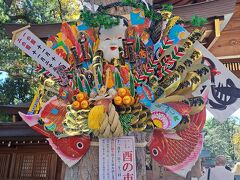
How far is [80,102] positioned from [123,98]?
254 mm

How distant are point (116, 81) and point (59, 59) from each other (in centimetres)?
47

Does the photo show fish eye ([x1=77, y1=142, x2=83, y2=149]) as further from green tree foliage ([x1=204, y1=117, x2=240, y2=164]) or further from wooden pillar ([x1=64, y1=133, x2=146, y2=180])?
green tree foliage ([x1=204, y1=117, x2=240, y2=164])

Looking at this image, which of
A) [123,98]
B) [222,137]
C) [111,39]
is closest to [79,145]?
[123,98]

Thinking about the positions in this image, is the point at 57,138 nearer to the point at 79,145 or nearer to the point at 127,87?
the point at 79,145

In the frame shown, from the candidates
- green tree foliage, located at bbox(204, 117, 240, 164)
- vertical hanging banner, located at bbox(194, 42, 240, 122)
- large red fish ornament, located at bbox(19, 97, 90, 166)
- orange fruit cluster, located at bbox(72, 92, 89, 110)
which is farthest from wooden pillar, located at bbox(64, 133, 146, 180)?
green tree foliage, located at bbox(204, 117, 240, 164)

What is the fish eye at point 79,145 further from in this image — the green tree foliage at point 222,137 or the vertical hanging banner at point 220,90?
the green tree foliage at point 222,137

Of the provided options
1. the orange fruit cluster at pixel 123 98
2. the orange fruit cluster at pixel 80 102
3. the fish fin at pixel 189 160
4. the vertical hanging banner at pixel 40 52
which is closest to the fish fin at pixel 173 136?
the fish fin at pixel 189 160

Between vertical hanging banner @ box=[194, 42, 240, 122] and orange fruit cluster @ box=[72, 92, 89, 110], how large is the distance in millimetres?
665

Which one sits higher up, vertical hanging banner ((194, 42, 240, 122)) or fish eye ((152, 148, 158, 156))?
vertical hanging banner ((194, 42, 240, 122))

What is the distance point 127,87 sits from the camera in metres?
1.44

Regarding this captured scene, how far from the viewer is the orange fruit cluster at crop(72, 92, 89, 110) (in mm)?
1436

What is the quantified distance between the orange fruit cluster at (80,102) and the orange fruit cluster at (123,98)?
0.59ft

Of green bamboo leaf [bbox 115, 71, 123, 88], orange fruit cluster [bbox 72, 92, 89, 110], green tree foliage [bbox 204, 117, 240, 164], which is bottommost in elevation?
green tree foliage [bbox 204, 117, 240, 164]

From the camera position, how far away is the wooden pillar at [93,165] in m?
1.42
